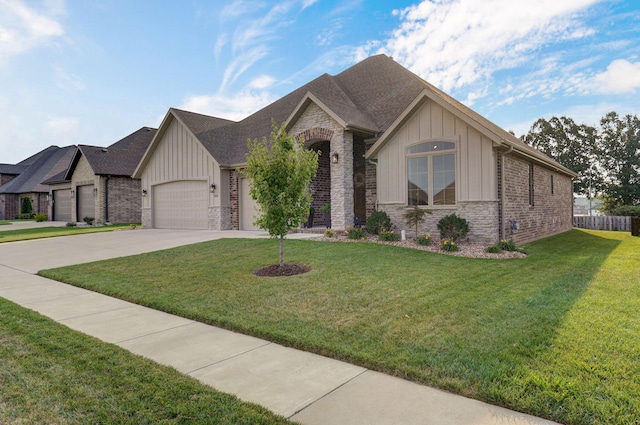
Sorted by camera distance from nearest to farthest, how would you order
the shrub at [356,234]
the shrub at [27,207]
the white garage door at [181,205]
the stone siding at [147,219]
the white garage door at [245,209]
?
the shrub at [356,234], the white garage door at [245,209], the white garage door at [181,205], the stone siding at [147,219], the shrub at [27,207]

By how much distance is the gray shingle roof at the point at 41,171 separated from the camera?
3416 cm

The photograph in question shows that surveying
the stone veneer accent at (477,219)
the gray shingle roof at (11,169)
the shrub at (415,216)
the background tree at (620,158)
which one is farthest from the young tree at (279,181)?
the gray shingle roof at (11,169)

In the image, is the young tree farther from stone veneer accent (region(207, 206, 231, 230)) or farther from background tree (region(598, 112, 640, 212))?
background tree (region(598, 112, 640, 212))

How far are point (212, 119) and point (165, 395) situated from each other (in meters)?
19.4

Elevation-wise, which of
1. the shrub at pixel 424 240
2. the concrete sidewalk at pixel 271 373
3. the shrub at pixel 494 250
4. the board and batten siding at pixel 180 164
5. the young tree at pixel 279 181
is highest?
the board and batten siding at pixel 180 164

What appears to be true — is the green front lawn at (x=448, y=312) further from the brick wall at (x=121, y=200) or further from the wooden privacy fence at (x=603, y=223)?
the brick wall at (x=121, y=200)

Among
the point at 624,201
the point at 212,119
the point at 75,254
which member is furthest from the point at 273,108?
the point at 624,201

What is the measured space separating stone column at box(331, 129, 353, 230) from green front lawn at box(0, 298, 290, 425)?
1006 cm

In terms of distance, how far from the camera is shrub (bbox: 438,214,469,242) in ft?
34.4

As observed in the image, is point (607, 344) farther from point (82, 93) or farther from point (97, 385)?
point (82, 93)

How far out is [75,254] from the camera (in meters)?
10.7

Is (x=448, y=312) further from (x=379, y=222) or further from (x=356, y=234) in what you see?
(x=379, y=222)

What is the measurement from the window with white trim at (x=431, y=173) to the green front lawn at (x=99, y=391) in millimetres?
9719

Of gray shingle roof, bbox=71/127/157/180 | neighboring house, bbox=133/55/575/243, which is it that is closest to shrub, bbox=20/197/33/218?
gray shingle roof, bbox=71/127/157/180
